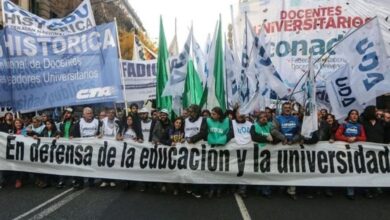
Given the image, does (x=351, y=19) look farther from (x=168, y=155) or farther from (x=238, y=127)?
(x=168, y=155)

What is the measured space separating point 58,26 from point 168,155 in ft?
12.7

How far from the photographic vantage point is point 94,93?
413 inches

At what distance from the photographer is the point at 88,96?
10469mm

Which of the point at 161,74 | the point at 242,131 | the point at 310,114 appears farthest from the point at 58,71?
the point at 310,114

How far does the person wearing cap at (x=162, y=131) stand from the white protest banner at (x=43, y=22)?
280cm

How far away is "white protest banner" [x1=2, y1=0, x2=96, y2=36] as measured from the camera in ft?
35.0

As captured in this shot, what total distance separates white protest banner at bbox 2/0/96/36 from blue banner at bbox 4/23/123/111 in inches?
6.2

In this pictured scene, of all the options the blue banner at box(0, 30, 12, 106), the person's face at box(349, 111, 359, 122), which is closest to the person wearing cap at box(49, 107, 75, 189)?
the blue banner at box(0, 30, 12, 106)

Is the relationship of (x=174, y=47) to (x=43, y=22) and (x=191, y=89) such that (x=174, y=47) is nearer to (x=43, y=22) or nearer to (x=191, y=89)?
(x=191, y=89)

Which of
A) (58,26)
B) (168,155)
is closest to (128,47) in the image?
(58,26)

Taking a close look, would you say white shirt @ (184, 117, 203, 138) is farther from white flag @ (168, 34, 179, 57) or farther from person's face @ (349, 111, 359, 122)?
white flag @ (168, 34, 179, 57)

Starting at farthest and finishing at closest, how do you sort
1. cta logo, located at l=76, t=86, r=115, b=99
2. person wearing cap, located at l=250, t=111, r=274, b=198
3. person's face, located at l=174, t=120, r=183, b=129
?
cta logo, located at l=76, t=86, r=115, b=99 → person's face, located at l=174, t=120, r=183, b=129 → person wearing cap, located at l=250, t=111, r=274, b=198

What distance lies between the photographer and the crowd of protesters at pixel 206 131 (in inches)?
356

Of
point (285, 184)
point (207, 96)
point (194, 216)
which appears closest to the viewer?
point (194, 216)
